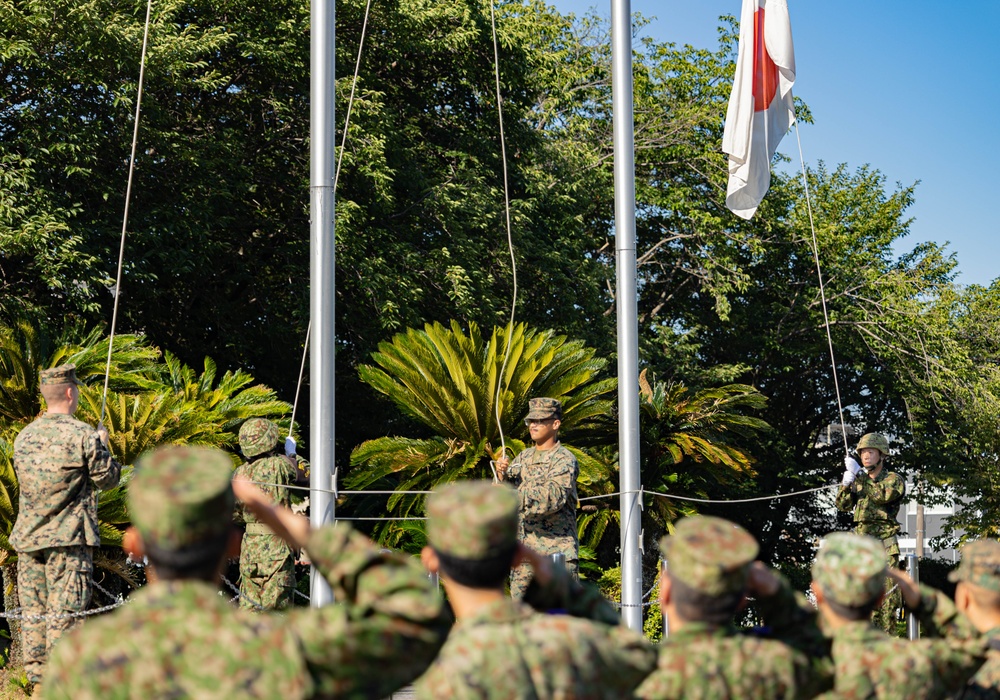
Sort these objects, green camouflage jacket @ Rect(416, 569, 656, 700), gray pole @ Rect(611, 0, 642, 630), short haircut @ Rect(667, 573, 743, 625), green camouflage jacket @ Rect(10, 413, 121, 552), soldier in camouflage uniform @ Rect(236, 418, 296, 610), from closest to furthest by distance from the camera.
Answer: green camouflage jacket @ Rect(416, 569, 656, 700)
short haircut @ Rect(667, 573, 743, 625)
green camouflage jacket @ Rect(10, 413, 121, 552)
soldier in camouflage uniform @ Rect(236, 418, 296, 610)
gray pole @ Rect(611, 0, 642, 630)

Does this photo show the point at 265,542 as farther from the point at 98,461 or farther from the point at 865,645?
the point at 865,645

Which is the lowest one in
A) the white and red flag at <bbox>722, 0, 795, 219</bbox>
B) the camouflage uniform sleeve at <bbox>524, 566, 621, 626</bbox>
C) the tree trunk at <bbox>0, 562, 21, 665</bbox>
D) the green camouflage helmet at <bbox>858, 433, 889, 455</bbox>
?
the tree trunk at <bbox>0, 562, 21, 665</bbox>

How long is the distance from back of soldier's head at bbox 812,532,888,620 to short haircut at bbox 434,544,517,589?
3.72 ft

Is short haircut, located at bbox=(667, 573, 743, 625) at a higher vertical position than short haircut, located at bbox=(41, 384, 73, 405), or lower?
lower

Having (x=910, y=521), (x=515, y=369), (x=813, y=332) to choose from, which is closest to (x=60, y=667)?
(x=515, y=369)

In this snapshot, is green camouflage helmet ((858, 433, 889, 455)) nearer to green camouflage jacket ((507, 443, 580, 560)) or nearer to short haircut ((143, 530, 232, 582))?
green camouflage jacket ((507, 443, 580, 560))

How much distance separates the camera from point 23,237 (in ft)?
49.1

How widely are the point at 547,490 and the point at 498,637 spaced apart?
561cm

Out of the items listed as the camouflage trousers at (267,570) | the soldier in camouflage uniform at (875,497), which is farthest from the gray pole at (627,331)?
the camouflage trousers at (267,570)

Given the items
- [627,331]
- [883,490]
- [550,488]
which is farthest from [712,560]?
[883,490]

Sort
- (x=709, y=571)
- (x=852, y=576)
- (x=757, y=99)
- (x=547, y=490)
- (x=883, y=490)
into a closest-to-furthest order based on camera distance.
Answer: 1. (x=709, y=571)
2. (x=852, y=576)
3. (x=547, y=490)
4. (x=883, y=490)
5. (x=757, y=99)

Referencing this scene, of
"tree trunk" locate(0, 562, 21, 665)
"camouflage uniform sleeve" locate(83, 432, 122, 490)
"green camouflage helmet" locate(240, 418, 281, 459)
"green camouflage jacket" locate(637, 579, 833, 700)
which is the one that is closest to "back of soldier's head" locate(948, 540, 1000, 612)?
"green camouflage jacket" locate(637, 579, 833, 700)

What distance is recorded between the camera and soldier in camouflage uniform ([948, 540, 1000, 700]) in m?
4.07

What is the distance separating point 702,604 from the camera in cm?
339
